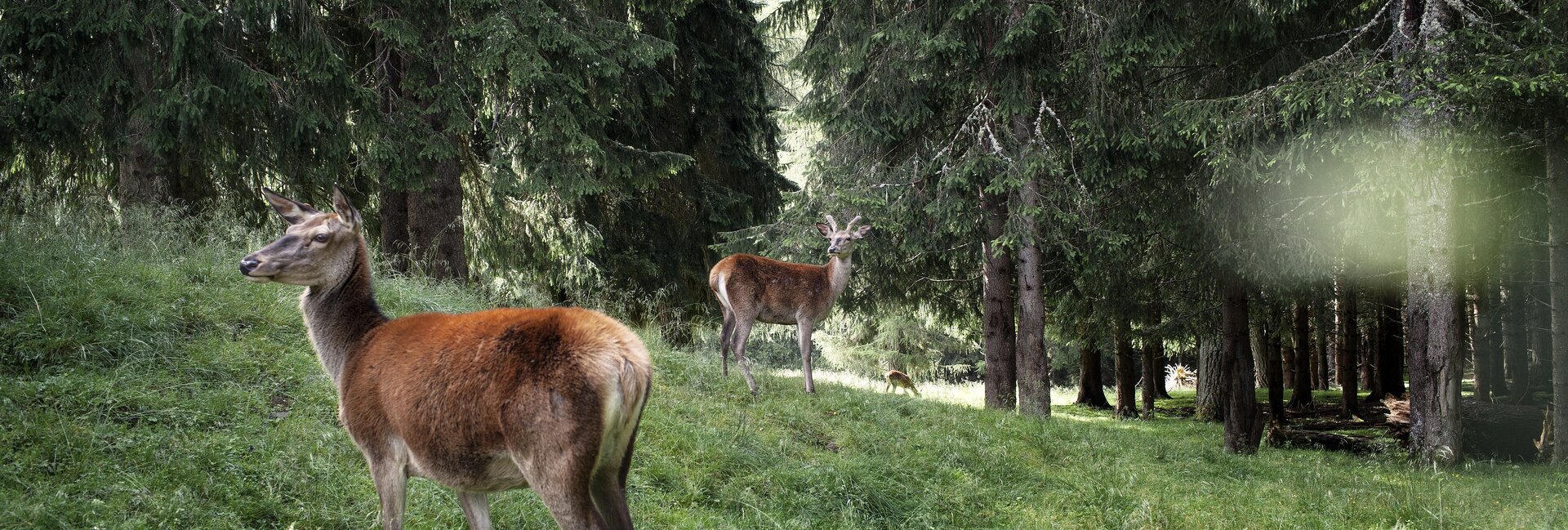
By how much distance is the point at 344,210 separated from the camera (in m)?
4.53

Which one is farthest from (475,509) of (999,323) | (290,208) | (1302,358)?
(1302,358)

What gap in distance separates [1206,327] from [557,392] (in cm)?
1442

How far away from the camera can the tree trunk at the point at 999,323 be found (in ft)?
43.4

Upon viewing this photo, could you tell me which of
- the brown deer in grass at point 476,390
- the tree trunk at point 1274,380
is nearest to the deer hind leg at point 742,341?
the brown deer in grass at point 476,390

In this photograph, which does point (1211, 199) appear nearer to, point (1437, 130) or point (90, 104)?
point (1437, 130)

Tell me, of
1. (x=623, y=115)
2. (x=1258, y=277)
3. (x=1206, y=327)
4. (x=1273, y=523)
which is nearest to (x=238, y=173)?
(x=623, y=115)

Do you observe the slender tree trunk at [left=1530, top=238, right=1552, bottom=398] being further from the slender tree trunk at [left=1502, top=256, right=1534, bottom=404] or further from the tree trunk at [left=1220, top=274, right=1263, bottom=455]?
the tree trunk at [left=1220, top=274, right=1263, bottom=455]

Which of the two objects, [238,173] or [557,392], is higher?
[238,173]

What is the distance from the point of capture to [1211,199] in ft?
38.9

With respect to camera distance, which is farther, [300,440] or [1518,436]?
[1518,436]

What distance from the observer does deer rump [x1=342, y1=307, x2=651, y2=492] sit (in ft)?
11.4

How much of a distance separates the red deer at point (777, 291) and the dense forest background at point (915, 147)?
3.33 feet

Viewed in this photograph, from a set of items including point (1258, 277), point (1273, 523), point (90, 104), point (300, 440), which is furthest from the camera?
point (1258, 277)

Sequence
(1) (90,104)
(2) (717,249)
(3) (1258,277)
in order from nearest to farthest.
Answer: (1) (90,104), (3) (1258,277), (2) (717,249)
